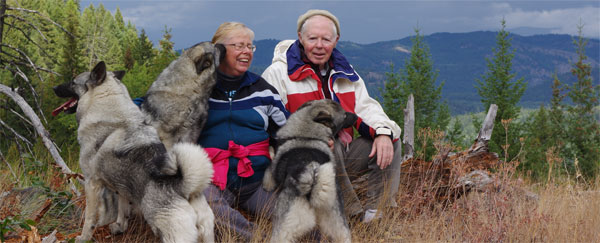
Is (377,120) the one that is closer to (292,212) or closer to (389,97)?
(292,212)

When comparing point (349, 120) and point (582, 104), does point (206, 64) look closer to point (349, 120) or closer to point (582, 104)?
point (349, 120)

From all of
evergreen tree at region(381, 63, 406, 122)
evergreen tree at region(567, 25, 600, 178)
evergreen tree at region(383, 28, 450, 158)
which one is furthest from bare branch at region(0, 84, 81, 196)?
evergreen tree at region(567, 25, 600, 178)

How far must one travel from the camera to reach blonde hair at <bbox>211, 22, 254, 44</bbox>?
4.77m

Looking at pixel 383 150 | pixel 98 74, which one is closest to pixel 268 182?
pixel 383 150

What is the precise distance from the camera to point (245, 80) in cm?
482

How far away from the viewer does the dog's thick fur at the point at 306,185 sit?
3.98 m

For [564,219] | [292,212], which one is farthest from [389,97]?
[292,212]

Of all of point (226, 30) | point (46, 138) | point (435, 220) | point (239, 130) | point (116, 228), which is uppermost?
point (226, 30)

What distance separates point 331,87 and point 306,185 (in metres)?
1.64

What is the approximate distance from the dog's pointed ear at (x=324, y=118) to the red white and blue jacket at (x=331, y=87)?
61 centimetres

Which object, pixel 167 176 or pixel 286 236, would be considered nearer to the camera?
pixel 167 176

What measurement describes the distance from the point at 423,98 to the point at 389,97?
99.2 inches

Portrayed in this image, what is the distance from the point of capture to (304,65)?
5.23 m

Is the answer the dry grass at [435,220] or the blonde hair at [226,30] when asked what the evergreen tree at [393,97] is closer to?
the dry grass at [435,220]
